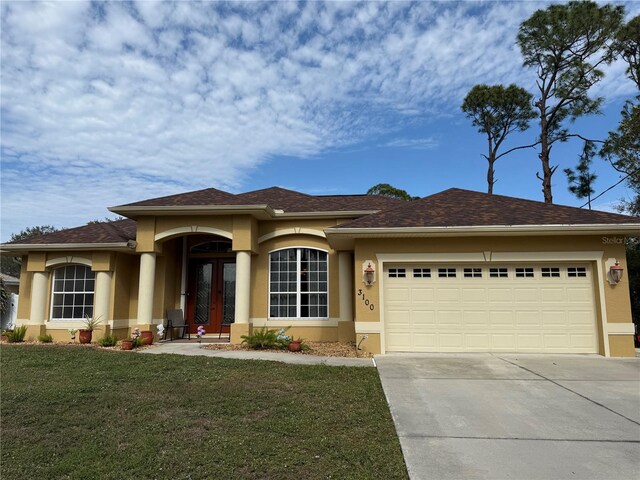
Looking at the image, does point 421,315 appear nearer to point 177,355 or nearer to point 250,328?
point 250,328

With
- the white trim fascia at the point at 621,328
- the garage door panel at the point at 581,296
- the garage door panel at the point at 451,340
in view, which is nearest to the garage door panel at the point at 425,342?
the garage door panel at the point at 451,340

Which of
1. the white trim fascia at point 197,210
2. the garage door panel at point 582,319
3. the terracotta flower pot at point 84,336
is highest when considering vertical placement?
the white trim fascia at point 197,210

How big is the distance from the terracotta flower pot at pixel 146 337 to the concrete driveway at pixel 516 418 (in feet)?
21.8

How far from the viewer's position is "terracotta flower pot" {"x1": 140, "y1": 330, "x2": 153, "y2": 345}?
1148 cm

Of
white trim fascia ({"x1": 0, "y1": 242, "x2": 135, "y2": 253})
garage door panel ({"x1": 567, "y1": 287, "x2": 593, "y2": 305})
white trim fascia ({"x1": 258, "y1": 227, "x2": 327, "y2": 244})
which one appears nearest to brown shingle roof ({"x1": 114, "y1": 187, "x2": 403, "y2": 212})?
white trim fascia ({"x1": 258, "y1": 227, "x2": 327, "y2": 244})

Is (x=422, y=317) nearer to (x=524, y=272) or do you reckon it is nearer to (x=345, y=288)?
(x=524, y=272)

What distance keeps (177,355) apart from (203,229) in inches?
158

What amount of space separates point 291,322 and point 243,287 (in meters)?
1.95

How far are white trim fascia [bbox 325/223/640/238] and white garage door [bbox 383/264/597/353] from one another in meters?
0.88

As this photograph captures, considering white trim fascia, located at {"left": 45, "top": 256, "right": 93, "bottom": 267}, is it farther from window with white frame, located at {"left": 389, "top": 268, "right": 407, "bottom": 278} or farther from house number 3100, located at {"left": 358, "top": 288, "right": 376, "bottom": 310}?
window with white frame, located at {"left": 389, "top": 268, "right": 407, "bottom": 278}

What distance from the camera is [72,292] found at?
42.8 feet

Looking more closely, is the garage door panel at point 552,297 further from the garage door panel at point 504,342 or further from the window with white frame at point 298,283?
the window with white frame at point 298,283

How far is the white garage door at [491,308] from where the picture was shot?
1002 cm

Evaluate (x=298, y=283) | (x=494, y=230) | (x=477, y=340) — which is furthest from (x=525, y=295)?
(x=298, y=283)
